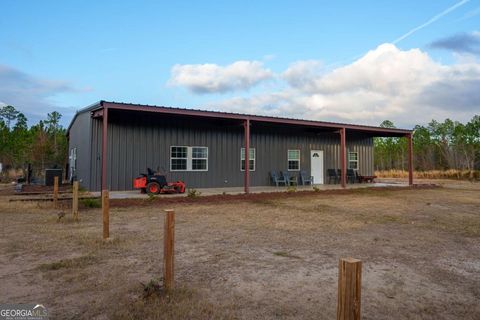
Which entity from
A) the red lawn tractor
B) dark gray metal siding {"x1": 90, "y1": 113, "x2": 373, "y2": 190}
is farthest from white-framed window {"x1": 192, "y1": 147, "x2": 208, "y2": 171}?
the red lawn tractor

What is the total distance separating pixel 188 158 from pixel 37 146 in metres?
13.0

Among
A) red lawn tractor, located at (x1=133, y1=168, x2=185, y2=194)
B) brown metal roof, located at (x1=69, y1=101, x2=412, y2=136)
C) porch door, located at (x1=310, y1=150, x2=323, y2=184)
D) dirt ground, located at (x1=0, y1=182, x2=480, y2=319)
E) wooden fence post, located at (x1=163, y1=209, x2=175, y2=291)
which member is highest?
brown metal roof, located at (x1=69, y1=101, x2=412, y2=136)

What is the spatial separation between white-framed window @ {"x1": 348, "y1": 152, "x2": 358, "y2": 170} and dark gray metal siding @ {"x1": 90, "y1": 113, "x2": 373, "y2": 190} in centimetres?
56

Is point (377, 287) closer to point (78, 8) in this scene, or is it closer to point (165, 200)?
point (165, 200)

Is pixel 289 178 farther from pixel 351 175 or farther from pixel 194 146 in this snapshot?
pixel 194 146

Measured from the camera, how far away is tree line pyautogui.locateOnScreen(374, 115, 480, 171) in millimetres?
36375

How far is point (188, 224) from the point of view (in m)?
7.58

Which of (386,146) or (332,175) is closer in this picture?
(332,175)

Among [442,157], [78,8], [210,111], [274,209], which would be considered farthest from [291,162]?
[442,157]

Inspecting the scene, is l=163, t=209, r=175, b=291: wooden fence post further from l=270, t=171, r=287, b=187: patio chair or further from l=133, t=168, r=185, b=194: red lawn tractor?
l=270, t=171, r=287, b=187: patio chair

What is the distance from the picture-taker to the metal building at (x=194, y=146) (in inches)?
548

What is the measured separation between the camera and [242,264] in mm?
4660

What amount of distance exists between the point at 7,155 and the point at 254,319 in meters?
30.9

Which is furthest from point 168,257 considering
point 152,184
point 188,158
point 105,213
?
point 188,158
